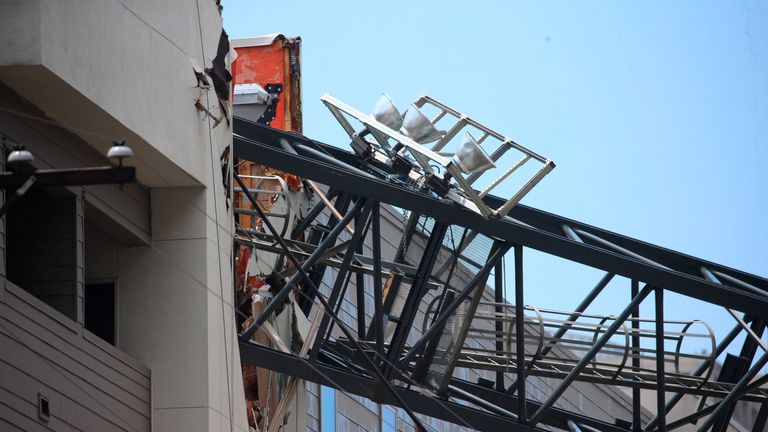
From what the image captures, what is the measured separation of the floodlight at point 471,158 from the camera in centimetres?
2061

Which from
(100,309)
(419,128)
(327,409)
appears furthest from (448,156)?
(327,409)

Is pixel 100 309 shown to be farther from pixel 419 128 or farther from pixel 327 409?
pixel 327 409

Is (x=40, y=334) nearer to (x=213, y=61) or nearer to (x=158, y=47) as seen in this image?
(x=158, y=47)

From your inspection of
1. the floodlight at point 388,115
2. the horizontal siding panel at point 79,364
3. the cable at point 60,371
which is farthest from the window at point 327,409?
the cable at point 60,371

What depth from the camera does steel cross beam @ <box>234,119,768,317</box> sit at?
20.8 meters

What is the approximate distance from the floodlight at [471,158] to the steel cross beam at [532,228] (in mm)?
722

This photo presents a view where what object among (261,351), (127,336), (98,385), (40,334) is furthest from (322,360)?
(40,334)

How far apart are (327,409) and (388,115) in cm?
1758

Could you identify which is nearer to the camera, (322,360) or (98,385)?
(98,385)

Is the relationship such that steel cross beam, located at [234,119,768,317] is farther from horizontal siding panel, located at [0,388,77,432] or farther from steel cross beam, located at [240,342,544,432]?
horizontal siding panel, located at [0,388,77,432]

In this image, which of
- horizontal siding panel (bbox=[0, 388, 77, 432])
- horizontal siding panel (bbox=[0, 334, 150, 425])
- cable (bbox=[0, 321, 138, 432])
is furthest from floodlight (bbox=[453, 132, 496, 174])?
horizontal siding panel (bbox=[0, 388, 77, 432])

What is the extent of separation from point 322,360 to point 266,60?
305 inches

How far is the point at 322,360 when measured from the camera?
880 inches

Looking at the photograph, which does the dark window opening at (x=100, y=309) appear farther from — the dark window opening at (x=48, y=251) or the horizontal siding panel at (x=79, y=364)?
the dark window opening at (x=48, y=251)
